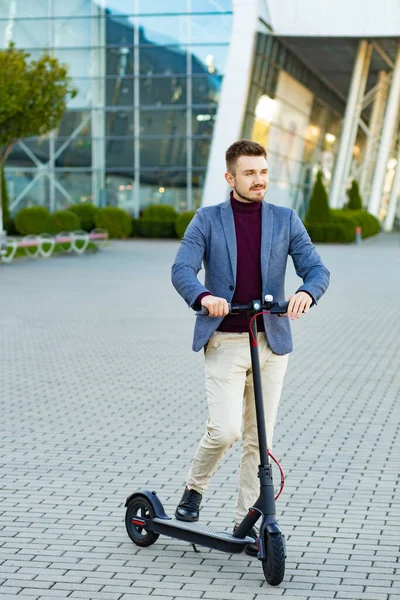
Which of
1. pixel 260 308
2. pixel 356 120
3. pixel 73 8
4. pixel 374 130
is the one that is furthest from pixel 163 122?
pixel 260 308

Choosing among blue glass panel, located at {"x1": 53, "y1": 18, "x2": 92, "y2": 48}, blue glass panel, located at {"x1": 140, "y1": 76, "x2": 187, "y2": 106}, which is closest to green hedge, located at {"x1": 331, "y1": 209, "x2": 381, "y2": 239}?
blue glass panel, located at {"x1": 140, "y1": 76, "x2": 187, "y2": 106}

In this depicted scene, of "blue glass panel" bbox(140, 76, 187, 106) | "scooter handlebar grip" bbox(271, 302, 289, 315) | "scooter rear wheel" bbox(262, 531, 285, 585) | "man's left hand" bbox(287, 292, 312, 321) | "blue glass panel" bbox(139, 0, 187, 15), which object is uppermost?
"man's left hand" bbox(287, 292, 312, 321)

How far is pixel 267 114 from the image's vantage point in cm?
4400

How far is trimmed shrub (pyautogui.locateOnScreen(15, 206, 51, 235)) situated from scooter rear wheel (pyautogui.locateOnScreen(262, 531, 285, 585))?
3354cm

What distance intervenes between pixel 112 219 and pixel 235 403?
36.0 meters

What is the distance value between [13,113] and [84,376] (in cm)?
1837

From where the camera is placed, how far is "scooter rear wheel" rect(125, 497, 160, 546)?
5137 mm

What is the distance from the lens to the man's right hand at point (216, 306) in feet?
14.5

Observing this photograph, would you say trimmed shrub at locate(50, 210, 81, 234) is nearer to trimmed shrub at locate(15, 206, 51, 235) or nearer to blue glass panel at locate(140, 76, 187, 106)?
trimmed shrub at locate(15, 206, 51, 235)

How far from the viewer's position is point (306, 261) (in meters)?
4.88

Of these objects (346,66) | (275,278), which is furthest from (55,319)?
(346,66)

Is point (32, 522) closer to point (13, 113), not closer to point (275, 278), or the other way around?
point (275, 278)

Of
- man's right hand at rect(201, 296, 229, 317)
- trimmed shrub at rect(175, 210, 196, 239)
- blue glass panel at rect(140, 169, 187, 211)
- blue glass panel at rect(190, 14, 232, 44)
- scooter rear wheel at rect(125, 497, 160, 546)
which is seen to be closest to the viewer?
man's right hand at rect(201, 296, 229, 317)

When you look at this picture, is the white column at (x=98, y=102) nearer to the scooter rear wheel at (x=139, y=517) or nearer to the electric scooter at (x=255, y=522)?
the scooter rear wheel at (x=139, y=517)
